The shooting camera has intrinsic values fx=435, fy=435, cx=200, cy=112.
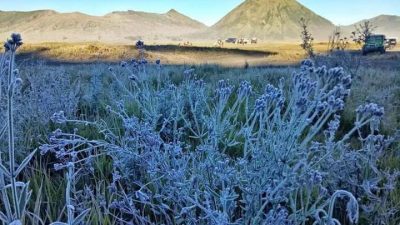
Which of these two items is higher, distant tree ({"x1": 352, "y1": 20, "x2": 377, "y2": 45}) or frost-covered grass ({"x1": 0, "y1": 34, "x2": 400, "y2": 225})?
distant tree ({"x1": 352, "y1": 20, "x2": 377, "y2": 45})

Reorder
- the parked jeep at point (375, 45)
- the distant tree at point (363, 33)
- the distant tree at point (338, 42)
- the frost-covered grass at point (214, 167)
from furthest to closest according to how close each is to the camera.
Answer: the parked jeep at point (375, 45) < the distant tree at point (363, 33) < the distant tree at point (338, 42) < the frost-covered grass at point (214, 167)

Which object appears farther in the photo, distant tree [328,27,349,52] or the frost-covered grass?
distant tree [328,27,349,52]

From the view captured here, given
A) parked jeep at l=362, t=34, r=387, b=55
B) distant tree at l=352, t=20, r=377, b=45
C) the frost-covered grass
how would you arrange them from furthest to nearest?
parked jeep at l=362, t=34, r=387, b=55 < distant tree at l=352, t=20, r=377, b=45 < the frost-covered grass

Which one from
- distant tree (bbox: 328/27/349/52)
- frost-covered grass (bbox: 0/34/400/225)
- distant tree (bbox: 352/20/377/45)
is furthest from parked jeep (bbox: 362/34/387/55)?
frost-covered grass (bbox: 0/34/400/225)

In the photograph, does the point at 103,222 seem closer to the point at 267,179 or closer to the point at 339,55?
the point at 267,179

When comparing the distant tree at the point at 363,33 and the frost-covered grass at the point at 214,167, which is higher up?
the distant tree at the point at 363,33

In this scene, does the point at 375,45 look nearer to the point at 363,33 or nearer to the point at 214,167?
the point at 363,33

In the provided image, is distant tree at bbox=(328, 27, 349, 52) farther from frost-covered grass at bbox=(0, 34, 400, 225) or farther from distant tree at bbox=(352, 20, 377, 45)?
frost-covered grass at bbox=(0, 34, 400, 225)

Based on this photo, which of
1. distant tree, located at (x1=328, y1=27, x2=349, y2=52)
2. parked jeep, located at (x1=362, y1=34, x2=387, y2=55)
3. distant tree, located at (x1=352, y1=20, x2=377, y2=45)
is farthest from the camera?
parked jeep, located at (x1=362, y1=34, x2=387, y2=55)

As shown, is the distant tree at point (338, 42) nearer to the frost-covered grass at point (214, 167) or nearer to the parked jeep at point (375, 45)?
the frost-covered grass at point (214, 167)

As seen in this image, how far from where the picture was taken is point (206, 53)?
32.1 meters

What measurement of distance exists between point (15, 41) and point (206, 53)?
31615 millimetres

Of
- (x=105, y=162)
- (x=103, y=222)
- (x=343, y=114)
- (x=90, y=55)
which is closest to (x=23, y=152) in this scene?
(x=105, y=162)

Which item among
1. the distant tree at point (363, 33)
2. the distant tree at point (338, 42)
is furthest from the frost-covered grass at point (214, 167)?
the distant tree at point (363, 33)
